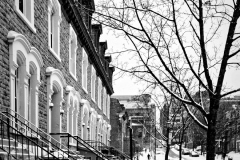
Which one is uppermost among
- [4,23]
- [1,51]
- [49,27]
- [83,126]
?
[49,27]

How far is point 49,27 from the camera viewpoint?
46.8 feet

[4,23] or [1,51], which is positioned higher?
[4,23]

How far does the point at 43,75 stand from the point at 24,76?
2408 millimetres

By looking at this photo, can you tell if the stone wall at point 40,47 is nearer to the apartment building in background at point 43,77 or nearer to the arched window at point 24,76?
the apartment building in background at point 43,77

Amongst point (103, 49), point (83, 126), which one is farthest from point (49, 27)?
point (103, 49)

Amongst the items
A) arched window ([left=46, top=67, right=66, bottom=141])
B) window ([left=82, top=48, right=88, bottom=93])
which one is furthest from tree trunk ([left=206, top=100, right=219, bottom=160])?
window ([left=82, top=48, right=88, bottom=93])

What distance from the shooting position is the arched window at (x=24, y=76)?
9.59 meters

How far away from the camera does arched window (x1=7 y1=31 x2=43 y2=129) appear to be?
959cm

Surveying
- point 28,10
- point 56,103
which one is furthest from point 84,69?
point 28,10

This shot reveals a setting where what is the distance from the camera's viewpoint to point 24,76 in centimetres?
1065

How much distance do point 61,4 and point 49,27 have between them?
102 inches

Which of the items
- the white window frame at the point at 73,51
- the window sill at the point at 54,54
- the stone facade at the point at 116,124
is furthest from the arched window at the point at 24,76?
the stone facade at the point at 116,124

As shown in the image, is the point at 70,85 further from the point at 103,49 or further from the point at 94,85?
the point at 103,49

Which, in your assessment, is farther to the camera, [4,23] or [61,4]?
[61,4]
